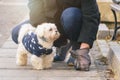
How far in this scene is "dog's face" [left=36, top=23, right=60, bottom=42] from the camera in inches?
182

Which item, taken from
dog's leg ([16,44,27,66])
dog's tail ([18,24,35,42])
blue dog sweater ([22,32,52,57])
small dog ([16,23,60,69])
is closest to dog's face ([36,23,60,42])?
small dog ([16,23,60,69])

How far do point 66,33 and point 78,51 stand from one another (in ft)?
0.90

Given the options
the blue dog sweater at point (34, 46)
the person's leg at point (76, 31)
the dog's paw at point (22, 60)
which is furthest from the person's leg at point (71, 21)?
A: the dog's paw at point (22, 60)

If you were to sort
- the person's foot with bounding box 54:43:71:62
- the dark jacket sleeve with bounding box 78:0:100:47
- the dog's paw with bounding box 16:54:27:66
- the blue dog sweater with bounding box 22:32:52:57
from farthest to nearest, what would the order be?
the person's foot with bounding box 54:43:71:62 → the dog's paw with bounding box 16:54:27:66 → the dark jacket sleeve with bounding box 78:0:100:47 → the blue dog sweater with bounding box 22:32:52:57

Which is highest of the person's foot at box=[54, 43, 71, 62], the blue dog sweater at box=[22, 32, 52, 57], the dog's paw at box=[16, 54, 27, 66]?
the blue dog sweater at box=[22, 32, 52, 57]

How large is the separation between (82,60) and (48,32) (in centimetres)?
59

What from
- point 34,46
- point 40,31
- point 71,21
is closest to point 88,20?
point 71,21

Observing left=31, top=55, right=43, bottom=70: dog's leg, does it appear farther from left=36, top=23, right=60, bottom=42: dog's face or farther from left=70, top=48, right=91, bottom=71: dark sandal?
left=70, top=48, right=91, bottom=71: dark sandal

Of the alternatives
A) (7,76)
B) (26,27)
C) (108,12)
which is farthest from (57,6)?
(108,12)

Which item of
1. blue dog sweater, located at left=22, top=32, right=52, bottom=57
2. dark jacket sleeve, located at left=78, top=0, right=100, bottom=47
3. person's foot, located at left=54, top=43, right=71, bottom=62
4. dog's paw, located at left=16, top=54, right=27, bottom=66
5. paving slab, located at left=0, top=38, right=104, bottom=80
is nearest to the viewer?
paving slab, located at left=0, top=38, right=104, bottom=80

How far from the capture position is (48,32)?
4.65 meters

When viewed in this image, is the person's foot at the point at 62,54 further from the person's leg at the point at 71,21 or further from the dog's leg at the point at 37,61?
the dog's leg at the point at 37,61

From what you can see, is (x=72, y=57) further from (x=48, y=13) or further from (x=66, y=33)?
(x=48, y=13)

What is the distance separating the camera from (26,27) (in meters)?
4.97
